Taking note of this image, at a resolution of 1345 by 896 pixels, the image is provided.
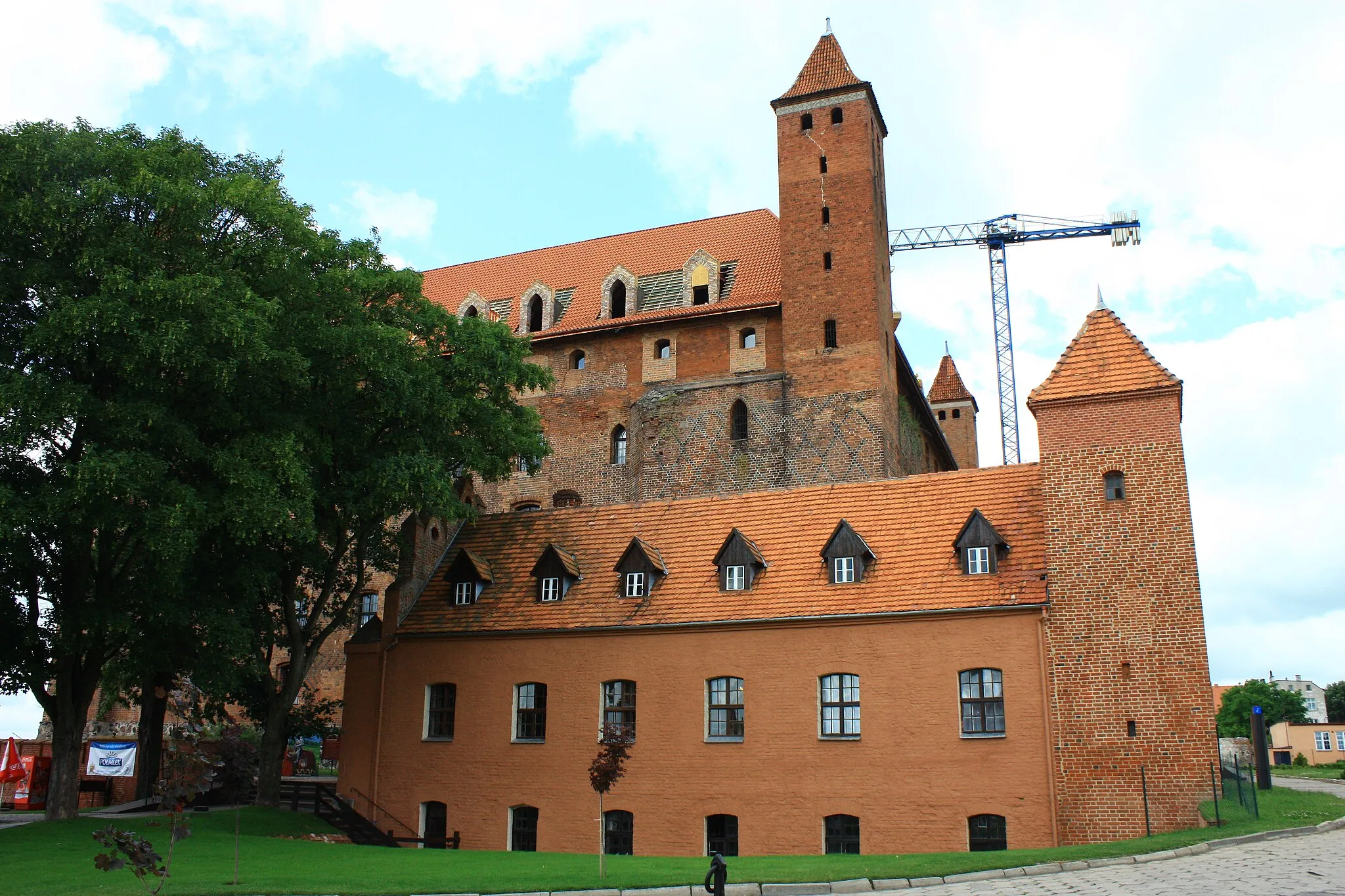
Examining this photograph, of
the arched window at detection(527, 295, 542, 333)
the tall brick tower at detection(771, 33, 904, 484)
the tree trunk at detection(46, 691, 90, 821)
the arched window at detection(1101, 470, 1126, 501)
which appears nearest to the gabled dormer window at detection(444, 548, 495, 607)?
the tree trunk at detection(46, 691, 90, 821)

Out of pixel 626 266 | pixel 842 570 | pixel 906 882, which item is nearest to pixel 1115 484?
pixel 842 570

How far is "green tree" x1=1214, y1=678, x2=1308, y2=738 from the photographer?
288 feet

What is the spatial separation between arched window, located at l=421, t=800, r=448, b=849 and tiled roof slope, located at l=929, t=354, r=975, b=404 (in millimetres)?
46015

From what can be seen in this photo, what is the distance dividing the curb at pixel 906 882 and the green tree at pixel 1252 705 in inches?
2961

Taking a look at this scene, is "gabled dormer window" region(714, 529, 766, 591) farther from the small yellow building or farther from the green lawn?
the small yellow building

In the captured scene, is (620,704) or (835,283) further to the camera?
(835,283)

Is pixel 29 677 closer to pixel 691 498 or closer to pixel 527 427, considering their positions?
pixel 527 427

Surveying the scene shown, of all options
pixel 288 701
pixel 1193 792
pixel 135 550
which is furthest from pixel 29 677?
pixel 1193 792

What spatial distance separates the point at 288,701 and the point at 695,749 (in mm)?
9871

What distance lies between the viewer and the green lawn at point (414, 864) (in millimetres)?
16625

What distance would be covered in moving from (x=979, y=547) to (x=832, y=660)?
3.80 m

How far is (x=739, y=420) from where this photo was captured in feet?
129

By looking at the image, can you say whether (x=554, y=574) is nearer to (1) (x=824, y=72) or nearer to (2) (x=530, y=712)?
(2) (x=530, y=712)

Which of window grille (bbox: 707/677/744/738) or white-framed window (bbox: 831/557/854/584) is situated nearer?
window grille (bbox: 707/677/744/738)
